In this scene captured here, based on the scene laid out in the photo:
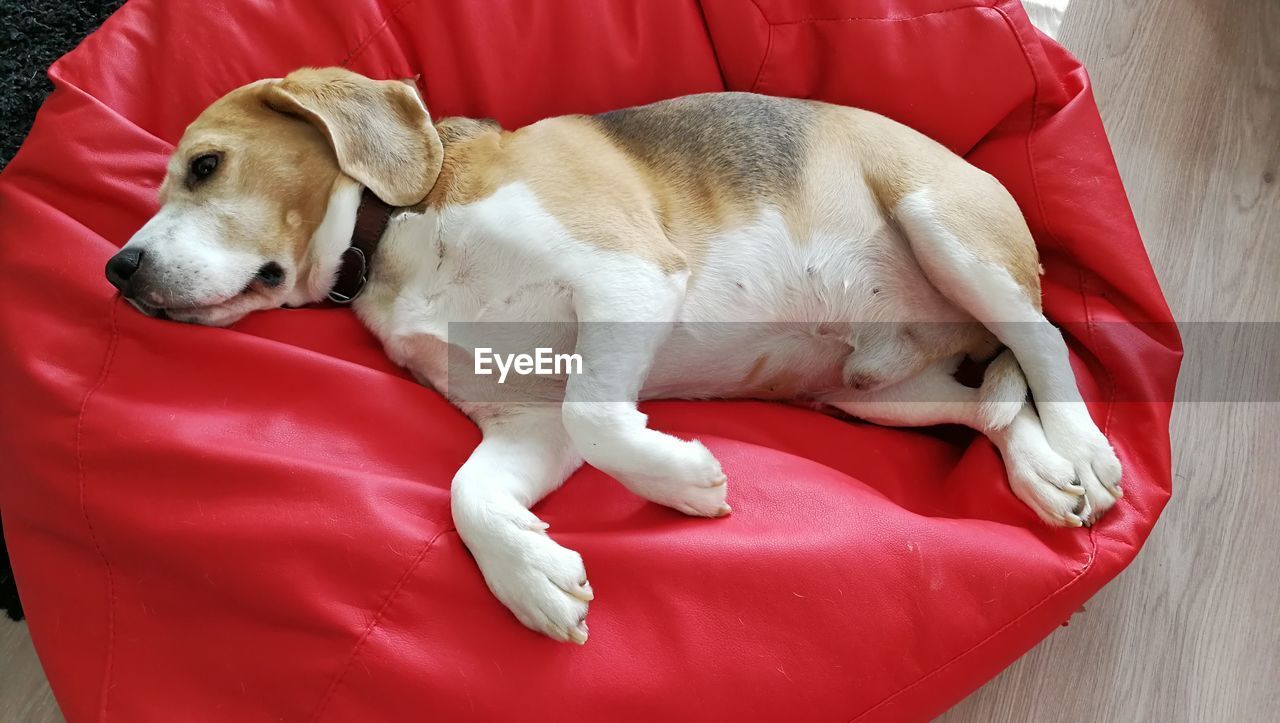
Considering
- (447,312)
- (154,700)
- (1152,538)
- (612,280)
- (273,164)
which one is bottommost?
(1152,538)

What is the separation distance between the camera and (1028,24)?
224 cm

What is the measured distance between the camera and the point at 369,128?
1838 millimetres

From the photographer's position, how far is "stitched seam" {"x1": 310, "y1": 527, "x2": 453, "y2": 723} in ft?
4.88

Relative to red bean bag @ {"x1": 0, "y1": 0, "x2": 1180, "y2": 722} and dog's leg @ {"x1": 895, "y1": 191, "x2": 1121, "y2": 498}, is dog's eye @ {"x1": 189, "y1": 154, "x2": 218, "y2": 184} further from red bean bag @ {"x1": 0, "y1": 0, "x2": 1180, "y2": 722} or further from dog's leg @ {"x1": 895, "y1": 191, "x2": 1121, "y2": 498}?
dog's leg @ {"x1": 895, "y1": 191, "x2": 1121, "y2": 498}

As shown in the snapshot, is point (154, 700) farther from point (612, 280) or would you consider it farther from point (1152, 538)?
point (1152, 538)

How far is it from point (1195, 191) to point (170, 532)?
2940 millimetres

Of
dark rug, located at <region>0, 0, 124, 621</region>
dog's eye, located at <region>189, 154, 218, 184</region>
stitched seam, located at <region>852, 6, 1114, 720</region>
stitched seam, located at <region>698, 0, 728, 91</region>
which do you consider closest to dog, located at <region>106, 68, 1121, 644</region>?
dog's eye, located at <region>189, 154, 218, 184</region>

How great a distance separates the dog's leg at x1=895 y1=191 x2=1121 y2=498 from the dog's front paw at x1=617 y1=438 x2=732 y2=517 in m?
0.74

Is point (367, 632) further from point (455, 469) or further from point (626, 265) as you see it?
point (626, 265)

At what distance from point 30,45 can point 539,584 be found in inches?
89.3

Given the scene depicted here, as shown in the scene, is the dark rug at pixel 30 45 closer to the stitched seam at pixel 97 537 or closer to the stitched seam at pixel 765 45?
the stitched seam at pixel 97 537

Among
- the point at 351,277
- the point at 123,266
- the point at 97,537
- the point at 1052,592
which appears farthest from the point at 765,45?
the point at 97,537

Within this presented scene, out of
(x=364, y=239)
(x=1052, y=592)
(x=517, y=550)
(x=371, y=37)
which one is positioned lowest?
(x=1052, y=592)

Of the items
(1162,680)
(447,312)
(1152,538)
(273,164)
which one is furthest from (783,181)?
(1162,680)
